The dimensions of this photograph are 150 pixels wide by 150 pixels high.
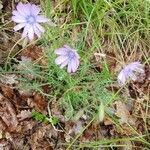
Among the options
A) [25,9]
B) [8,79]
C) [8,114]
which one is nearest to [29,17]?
[25,9]

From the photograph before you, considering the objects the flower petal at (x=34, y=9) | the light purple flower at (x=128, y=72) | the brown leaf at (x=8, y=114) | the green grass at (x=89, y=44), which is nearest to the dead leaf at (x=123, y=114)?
the green grass at (x=89, y=44)

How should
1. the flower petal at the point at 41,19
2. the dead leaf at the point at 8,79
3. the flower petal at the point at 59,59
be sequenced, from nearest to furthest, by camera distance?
the flower petal at the point at 41,19, the flower petal at the point at 59,59, the dead leaf at the point at 8,79

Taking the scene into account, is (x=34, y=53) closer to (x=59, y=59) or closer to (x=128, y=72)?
(x=59, y=59)

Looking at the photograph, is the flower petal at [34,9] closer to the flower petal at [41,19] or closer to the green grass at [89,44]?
the flower petal at [41,19]

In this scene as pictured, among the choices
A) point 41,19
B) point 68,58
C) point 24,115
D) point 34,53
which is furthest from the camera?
A: point 34,53

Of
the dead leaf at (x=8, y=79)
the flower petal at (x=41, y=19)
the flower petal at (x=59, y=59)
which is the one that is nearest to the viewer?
the flower petal at (x=41, y=19)

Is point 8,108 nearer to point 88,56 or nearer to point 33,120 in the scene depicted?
point 33,120

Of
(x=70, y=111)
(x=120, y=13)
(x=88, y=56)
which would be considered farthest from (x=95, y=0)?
(x=70, y=111)

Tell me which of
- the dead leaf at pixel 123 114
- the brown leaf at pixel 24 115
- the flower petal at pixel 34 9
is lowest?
the dead leaf at pixel 123 114

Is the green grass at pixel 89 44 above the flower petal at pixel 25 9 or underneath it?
underneath
